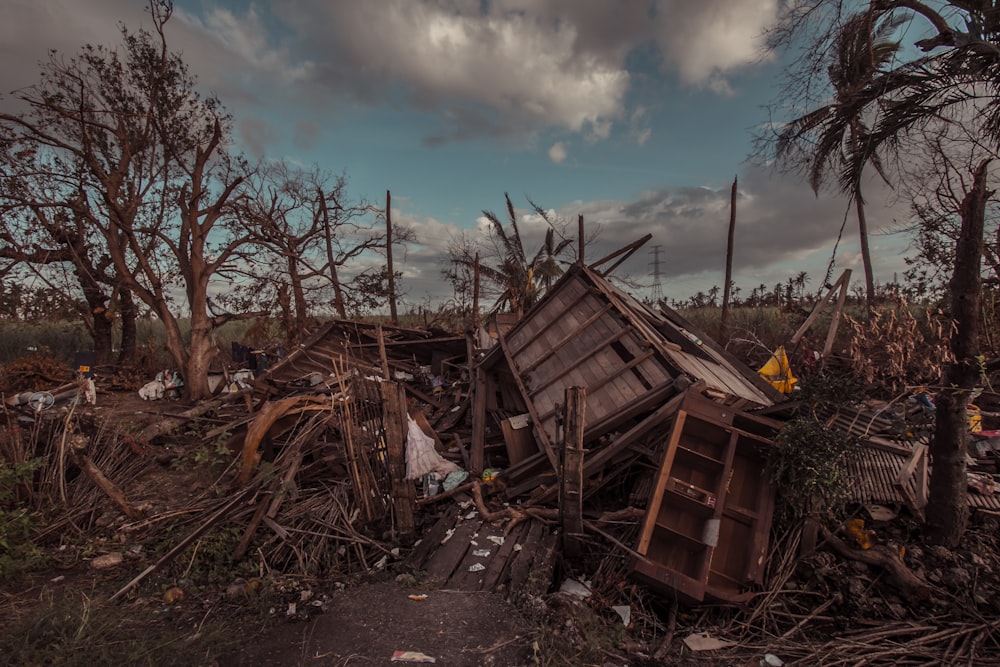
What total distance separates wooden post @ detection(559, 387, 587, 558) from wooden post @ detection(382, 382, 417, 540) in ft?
5.78

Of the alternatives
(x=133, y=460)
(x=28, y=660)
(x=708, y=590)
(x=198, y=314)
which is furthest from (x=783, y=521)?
(x=198, y=314)

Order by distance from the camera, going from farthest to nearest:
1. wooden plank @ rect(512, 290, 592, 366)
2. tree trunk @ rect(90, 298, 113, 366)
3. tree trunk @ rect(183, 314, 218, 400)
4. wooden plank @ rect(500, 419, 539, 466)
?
tree trunk @ rect(90, 298, 113, 366)
tree trunk @ rect(183, 314, 218, 400)
wooden plank @ rect(512, 290, 592, 366)
wooden plank @ rect(500, 419, 539, 466)

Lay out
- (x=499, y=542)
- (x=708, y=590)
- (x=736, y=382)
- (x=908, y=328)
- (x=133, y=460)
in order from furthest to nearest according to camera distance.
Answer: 1. (x=133, y=460)
2. (x=736, y=382)
3. (x=499, y=542)
4. (x=708, y=590)
5. (x=908, y=328)

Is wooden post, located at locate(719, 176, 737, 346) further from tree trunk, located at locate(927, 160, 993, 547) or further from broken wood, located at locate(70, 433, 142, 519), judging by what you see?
broken wood, located at locate(70, 433, 142, 519)

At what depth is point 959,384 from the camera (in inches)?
166

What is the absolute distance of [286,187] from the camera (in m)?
14.8

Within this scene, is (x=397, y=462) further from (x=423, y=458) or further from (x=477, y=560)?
(x=423, y=458)

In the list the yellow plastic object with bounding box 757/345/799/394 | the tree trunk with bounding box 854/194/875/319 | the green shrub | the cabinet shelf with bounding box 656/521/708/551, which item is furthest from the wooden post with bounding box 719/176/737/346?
the green shrub

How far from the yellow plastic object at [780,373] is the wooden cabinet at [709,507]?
2700 millimetres

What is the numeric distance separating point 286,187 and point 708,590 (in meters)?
15.1

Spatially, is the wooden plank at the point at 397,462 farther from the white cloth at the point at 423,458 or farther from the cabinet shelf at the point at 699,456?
the cabinet shelf at the point at 699,456

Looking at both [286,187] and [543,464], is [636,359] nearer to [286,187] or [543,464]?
[543,464]

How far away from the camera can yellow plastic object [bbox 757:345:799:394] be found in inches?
280

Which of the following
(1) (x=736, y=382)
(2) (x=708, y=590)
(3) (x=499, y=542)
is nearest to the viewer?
(2) (x=708, y=590)
